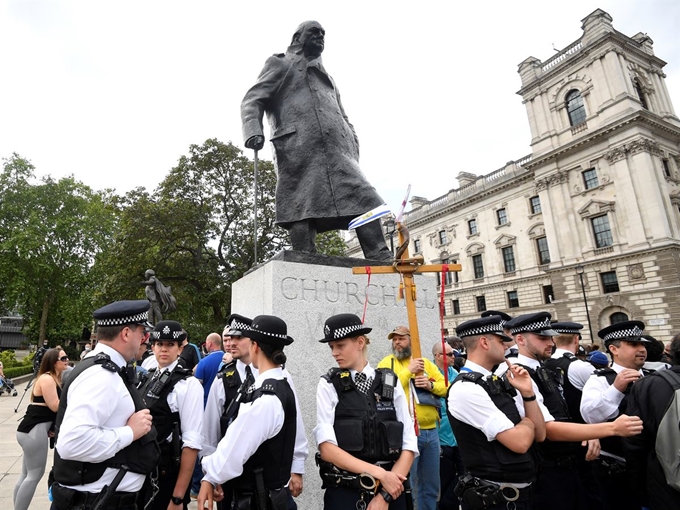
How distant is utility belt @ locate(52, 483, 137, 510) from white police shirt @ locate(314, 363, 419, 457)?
111 cm

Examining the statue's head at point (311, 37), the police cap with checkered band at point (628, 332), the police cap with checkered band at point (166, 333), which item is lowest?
the police cap with checkered band at point (628, 332)

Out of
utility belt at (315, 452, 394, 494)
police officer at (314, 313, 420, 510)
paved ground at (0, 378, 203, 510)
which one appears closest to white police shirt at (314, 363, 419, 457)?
police officer at (314, 313, 420, 510)

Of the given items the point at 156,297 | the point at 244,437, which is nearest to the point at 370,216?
the point at 244,437

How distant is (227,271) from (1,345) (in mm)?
62610

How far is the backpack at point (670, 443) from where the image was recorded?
2.40 m

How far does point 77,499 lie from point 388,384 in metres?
1.79

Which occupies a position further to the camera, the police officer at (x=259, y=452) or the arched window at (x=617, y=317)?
the arched window at (x=617, y=317)

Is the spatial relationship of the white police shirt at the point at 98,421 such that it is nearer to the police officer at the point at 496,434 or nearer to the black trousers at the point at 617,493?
the police officer at the point at 496,434

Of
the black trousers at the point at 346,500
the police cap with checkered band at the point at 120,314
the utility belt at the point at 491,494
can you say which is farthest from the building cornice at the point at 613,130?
the police cap with checkered band at the point at 120,314

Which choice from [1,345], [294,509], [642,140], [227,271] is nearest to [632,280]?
[642,140]

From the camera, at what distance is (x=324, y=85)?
543 centimetres

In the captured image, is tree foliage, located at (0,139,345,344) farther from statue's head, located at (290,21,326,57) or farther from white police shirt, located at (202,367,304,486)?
white police shirt, located at (202,367,304,486)

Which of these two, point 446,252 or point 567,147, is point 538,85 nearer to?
point 567,147

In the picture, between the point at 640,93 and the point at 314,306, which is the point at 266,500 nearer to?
the point at 314,306
